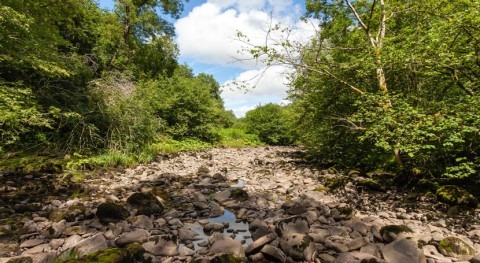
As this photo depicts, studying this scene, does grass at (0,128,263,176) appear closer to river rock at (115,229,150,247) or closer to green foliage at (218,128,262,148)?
river rock at (115,229,150,247)

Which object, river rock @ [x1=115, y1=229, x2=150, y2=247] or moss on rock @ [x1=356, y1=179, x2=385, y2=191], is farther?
moss on rock @ [x1=356, y1=179, x2=385, y2=191]

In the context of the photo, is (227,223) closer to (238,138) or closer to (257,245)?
(257,245)

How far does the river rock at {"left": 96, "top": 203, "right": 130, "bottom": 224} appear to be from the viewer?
550 cm

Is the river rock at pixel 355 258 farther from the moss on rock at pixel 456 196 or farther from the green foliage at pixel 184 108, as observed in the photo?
the green foliage at pixel 184 108

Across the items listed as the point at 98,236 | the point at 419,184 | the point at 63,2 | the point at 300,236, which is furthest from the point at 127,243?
the point at 63,2

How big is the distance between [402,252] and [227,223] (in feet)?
10.3

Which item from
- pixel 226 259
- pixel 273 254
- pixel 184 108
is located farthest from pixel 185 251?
pixel 184 108

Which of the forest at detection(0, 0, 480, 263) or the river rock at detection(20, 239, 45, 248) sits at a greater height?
the forest at detection(0, 0, 480, 263)

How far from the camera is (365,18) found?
32.1 feet

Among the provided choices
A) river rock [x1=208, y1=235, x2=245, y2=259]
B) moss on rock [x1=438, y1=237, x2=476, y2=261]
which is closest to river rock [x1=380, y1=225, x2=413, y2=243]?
moss on rock [x1=438, y1=237, x2=476, y2=261]

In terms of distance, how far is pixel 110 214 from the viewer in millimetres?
5582

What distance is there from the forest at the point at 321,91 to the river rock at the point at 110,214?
3.06 m

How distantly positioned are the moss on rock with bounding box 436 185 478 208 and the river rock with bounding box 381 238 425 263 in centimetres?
270

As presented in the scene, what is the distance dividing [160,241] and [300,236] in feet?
7.62
